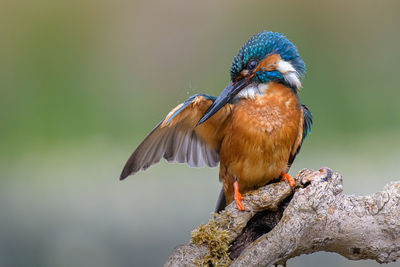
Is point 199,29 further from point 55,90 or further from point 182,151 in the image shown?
point 182,151

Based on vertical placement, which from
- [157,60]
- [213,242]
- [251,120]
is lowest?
[213,242]

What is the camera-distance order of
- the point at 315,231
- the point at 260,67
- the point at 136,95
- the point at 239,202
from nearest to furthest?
the point at 315,231
the point at 239,202
the point at 260,67
the point at 136,95

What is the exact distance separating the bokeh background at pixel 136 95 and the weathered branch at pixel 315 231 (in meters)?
1.51

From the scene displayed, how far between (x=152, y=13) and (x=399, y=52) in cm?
190

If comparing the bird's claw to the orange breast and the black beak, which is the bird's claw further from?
the black beak

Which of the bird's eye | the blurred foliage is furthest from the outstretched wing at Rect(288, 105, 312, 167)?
the blurred foliage

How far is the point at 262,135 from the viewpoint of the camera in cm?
182

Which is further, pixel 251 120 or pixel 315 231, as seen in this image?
pixel 251 120

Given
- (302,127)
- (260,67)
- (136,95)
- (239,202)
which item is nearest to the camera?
(239,202)

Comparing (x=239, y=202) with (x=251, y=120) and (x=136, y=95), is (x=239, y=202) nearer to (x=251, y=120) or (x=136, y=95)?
(x=251, y=120)

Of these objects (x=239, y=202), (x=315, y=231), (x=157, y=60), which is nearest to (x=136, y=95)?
(x=157, y=60)

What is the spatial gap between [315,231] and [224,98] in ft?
1.82

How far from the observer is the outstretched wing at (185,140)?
70.4 inches

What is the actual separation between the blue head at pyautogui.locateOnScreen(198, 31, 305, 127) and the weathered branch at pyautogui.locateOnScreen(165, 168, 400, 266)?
1.28 feet
